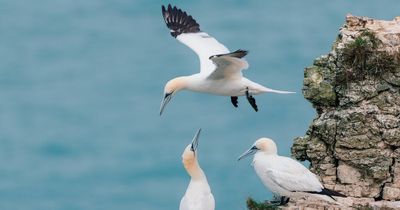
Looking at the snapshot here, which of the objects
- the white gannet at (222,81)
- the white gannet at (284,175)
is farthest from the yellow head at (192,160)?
the white gannet at (222,81)

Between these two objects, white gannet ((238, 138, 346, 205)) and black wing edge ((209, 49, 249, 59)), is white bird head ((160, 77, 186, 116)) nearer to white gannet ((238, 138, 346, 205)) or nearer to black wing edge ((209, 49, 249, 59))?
black wing edge ((209, 49, 249, 59))

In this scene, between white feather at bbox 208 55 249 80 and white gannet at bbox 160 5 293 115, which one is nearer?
white feather at bbox 208 55 249 80

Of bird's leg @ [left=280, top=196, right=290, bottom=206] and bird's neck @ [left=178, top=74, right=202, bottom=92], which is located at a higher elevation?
bird's neck @ [left=178, top=74, right=202, bottom=92]

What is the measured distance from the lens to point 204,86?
87.5ft

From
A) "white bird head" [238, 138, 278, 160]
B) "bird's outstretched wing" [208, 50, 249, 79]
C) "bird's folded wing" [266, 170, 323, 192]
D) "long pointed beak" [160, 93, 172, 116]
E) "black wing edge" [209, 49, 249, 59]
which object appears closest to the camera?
"bird's folded wing" [266, 170, 323, 192]

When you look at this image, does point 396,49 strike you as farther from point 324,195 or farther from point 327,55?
point 324,195

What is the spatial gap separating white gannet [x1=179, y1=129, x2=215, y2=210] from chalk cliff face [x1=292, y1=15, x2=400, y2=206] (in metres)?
2.44

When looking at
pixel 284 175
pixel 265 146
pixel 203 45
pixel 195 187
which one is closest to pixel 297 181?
pixel 284 175

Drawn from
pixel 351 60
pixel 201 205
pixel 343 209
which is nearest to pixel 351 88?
pixel 351 60

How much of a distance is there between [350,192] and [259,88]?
9.26 ft

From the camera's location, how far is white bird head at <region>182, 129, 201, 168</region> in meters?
23.5

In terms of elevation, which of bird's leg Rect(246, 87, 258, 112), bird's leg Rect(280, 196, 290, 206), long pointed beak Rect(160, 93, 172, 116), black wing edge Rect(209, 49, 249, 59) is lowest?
bird's leg Rect(280, 196, 290, 206)

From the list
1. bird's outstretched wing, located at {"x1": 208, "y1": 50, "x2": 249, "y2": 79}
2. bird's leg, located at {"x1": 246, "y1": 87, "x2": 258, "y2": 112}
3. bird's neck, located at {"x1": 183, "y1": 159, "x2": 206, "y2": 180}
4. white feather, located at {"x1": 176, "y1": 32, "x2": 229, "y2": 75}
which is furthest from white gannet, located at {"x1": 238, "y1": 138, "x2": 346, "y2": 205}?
white feather, located at {"x1": 176, "y1": 32, "x2": 229, "y2": 75}

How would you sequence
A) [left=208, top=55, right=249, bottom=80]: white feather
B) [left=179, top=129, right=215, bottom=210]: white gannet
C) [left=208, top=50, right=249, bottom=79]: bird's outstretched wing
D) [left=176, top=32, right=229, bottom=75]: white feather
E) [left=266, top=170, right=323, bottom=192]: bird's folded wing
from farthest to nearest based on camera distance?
1. [left=176, top=32, right=229, bottom=75]: white feather
2. [left=208, top=55, right=249, bottom=80]: white feather
3. [left=208, top=50, right=249, bottom=79]: bird's outstretched wing
4. [left=266, top=170, right=323, bottom=192]: bird's folded wing
5. [left=179, top=129, right=215, bottom=210]: white gannet
